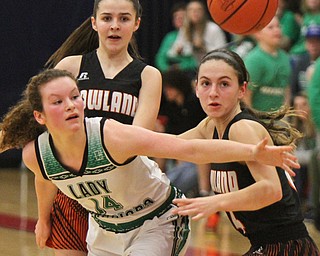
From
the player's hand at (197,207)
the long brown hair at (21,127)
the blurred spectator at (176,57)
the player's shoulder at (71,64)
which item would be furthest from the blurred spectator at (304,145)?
the player's hand at (197,207)

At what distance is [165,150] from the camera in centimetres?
364

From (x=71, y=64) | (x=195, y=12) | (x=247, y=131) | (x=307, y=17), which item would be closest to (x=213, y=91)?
(x=247, y=131)

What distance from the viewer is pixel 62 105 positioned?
12.2ft

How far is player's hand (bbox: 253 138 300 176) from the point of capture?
11.1 ft

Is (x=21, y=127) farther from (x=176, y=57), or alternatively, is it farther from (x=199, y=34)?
(x=176, y=57)

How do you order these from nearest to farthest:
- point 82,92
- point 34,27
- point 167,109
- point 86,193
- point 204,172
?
point 86,193, point 82,92, point 204,172, point 167,109, point 34,27

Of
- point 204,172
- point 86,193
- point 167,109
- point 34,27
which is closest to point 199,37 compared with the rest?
point 167,109

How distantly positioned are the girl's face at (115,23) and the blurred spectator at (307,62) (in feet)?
10.4

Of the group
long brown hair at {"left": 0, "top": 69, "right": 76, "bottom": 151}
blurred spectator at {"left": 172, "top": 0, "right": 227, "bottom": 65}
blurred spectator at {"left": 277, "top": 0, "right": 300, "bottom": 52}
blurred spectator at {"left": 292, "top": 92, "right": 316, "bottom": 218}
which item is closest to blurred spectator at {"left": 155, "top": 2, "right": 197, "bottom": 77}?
blurred spectator at {"left": 172, "top": 0, "right": 227, "bottom": 65}

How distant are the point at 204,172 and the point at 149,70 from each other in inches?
143

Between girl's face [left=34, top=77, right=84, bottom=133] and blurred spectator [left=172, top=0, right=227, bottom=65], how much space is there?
517 centimetres

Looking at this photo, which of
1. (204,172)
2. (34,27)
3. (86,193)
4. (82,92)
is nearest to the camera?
(86,193)

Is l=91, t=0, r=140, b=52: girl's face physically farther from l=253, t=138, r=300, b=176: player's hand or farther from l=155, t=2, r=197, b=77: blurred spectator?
l=155, t=2, r=197, b=77: blurred spectator

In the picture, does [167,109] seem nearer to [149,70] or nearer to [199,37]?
[199,37]
